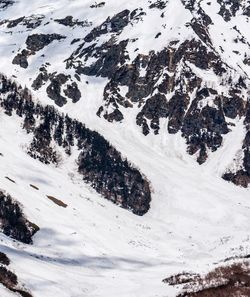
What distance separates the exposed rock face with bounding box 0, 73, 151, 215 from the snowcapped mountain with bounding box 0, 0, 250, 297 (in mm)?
259

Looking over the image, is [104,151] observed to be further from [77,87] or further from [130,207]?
[77,87]

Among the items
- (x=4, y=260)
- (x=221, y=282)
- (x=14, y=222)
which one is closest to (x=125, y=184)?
(x=14, y=222)

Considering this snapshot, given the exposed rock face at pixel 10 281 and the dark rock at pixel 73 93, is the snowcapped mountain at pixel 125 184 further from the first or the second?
the dark rock at pixel 73 93

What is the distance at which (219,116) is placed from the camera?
187875 mm

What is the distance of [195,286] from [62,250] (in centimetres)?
3665

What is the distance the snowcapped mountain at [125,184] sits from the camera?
48.4m

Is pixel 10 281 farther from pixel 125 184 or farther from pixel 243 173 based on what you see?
pixel 243 173

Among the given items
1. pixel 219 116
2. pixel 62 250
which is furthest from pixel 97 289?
pixel 219 116

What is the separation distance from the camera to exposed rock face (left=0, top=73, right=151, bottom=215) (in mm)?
141875

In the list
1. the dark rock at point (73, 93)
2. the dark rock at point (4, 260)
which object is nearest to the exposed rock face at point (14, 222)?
the dark rock at point (4, 260)

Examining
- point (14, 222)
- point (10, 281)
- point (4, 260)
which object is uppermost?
point (14, 222)

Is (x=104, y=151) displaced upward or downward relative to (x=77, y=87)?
downward

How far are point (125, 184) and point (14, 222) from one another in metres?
64.1

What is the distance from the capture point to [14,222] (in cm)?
8212
